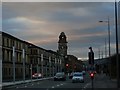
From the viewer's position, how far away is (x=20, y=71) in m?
119

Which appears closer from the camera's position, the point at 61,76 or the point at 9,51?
the point at 61,76

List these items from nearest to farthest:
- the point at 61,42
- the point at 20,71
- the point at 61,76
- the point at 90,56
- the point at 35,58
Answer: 1. the point at 90,56
2. the point at 61,76
3. the point at 20,71
4. the point at 35,58
5. the point at 61,42

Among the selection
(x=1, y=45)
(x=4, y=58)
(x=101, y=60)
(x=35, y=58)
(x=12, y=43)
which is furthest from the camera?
(x=101, y=60)

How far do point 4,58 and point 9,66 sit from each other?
168 inches

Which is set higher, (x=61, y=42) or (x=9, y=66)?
(x=61, y=42)

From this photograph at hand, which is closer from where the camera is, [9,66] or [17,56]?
[9,66]

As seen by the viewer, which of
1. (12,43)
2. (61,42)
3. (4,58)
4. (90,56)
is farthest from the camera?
(61,42)

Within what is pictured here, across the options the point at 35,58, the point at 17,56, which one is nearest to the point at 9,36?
the point at 17,56

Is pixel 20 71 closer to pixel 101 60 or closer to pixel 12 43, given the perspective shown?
pixel 12 43

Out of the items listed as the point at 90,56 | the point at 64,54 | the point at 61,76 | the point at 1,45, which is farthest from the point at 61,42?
the point at 90,56

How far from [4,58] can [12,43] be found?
972cm

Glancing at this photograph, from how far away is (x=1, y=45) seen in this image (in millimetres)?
94875

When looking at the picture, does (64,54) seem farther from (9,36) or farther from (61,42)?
(9,36)

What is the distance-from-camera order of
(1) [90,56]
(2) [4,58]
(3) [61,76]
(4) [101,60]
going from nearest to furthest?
(1) [90,56] → (3) [61,76] → (2) [4,58] → (4) [101,60]
